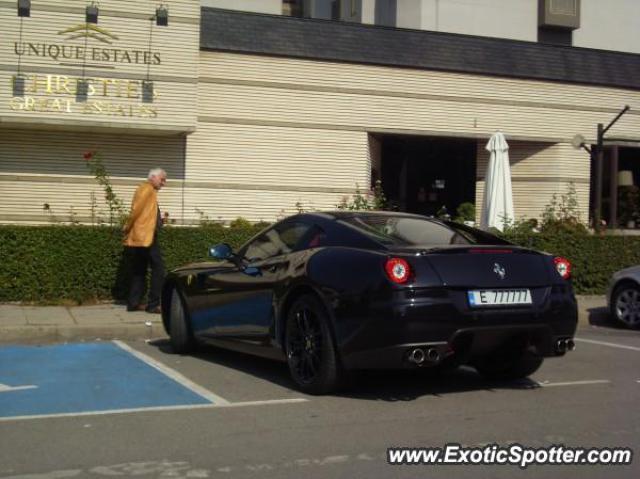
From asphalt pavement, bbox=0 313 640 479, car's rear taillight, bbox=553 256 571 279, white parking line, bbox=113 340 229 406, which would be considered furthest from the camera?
car's rear taillight, bbox=553 256 571 279

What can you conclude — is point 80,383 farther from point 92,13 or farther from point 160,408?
point 92,13

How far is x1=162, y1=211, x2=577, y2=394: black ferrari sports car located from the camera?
6.13 meters

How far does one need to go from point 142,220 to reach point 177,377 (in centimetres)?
366

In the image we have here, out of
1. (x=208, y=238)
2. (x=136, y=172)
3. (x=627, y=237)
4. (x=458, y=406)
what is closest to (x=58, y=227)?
(x=208, y=238)

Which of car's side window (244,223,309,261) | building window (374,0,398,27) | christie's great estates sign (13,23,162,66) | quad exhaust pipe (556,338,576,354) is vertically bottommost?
quad exhaust pipe (556,338,576,354)

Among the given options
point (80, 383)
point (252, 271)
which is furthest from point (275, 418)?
point (80, 383)

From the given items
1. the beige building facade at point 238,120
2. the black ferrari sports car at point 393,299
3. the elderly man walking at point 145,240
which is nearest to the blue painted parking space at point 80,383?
the black ferrari sports car at point 393,299

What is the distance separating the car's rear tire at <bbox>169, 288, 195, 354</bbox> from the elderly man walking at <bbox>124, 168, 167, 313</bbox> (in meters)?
2.09

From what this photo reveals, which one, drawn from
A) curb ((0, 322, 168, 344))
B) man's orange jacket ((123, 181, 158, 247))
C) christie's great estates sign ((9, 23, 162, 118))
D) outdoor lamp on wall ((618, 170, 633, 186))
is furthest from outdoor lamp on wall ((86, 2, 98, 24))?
outdoor lamp on wall ((618, 170, 633, 186))

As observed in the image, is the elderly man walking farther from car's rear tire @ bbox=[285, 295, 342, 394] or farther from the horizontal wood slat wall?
car's rear tire @ bbox=[285, 295, 342, 394]

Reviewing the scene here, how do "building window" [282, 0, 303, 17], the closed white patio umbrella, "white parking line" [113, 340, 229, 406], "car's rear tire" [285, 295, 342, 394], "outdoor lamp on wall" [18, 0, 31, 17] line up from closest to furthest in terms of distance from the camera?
"car's rear tire" [285, 295, 342, 394]
"white parking line" [113, 340, 229, 406]
"outdoor lamp on wall" [18, 0, 31, 17]
the closed white patio umbrella
"building window" [282, 0, 303, 17]

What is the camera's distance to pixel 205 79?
1504cm

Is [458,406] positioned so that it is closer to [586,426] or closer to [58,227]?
[586,426]

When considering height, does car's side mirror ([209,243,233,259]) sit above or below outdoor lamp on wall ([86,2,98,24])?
below
